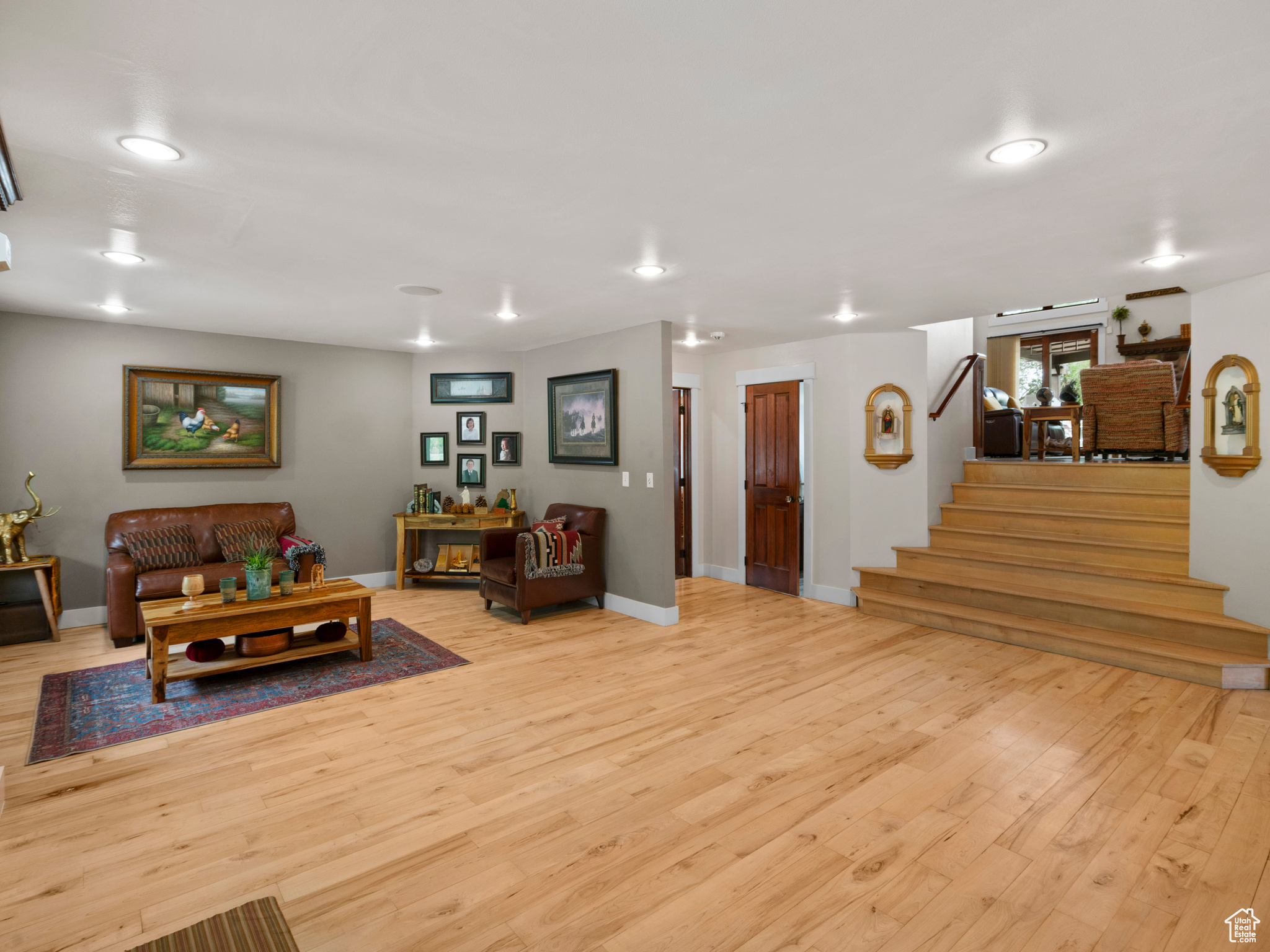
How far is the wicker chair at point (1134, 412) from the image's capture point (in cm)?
571

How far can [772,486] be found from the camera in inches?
259

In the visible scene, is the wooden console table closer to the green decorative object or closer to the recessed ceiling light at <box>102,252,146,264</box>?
the recessed ceiling light at <box>102,252,146,264</box>

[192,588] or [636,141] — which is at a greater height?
[636,141]

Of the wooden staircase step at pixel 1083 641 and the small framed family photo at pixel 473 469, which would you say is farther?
the small framed family photo at pixel 473 469

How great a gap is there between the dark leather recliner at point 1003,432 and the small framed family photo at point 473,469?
5404 mm

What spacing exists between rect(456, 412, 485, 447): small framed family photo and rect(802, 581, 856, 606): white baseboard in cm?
365

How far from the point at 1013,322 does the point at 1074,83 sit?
9.98m

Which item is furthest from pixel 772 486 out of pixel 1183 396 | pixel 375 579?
pixel 375 579

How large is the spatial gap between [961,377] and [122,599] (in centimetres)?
711

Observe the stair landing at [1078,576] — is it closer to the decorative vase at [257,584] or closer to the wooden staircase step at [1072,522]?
the wooden staircase step at [1072,522]

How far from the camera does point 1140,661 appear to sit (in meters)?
4.14

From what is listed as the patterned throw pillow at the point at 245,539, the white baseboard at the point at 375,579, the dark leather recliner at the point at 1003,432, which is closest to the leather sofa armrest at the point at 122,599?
the patterned throw pillow at the point at 245,539

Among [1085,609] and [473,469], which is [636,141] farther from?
[473,469]

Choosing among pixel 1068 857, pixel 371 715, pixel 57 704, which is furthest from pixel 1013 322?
pixel 57 704
